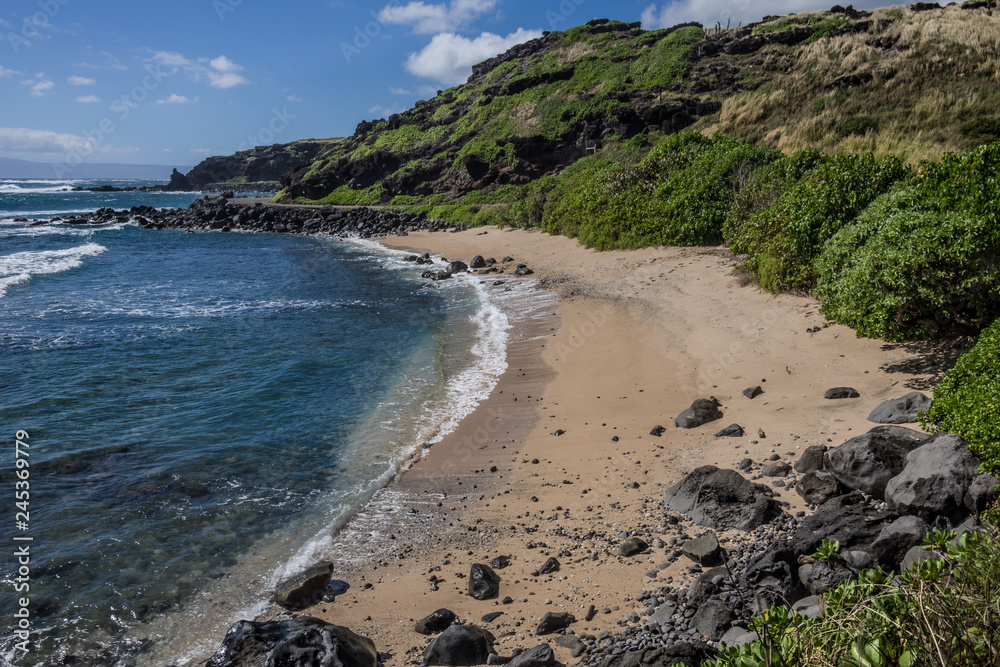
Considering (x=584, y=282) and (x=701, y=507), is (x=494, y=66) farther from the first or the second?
(x=701, y=507)

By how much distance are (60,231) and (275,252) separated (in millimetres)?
26250

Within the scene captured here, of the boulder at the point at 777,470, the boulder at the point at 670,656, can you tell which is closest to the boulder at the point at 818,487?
the boulder at the point at 777,470

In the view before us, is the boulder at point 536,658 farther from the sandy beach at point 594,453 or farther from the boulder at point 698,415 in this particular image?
the boulder at point 698,415

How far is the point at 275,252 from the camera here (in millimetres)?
38969

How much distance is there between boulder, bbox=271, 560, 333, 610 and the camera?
6.66 m

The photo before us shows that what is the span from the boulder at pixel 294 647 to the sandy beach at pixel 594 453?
1.53ft

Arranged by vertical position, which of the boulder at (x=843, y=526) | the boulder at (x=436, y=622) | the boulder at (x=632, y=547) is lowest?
the boulder at (x=436, y=622)

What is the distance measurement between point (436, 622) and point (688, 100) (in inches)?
1830

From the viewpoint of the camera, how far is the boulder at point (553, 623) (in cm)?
560

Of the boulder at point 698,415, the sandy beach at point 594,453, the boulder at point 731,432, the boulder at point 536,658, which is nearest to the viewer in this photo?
the boulder at point 536,658

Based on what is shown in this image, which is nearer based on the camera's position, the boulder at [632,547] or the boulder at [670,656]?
the boulder at [670,656]

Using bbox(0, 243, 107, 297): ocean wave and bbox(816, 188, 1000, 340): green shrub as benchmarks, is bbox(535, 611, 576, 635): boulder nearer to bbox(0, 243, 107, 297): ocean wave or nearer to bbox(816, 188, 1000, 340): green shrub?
bbox(816, 188, 1000, 340): green shrub

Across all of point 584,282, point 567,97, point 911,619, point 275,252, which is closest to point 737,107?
point 584,282

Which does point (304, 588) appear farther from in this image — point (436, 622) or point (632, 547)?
point (632, 547)
